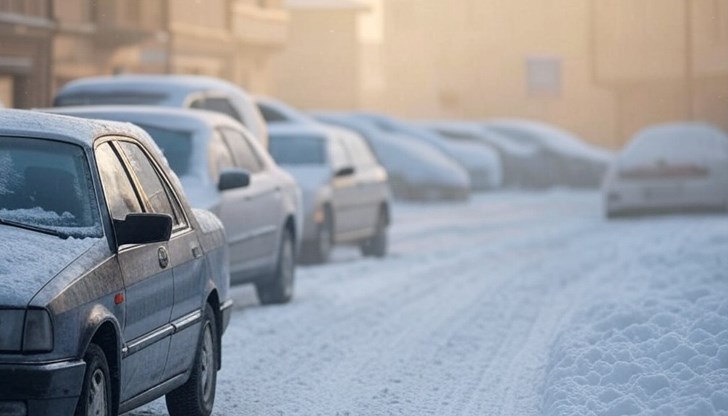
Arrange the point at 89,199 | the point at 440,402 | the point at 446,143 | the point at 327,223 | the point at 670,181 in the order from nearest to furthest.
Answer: the point at 89,199 < the point at 440,402 < the point at 327,223 < the point at 670,181 < the point at 446,143

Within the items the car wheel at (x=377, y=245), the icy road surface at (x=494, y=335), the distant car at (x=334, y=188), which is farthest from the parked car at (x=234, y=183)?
the car wheel at (x=377, y=245)

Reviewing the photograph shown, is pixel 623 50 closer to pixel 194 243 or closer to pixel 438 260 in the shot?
pixel 438 260

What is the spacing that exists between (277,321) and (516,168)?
1006 inches

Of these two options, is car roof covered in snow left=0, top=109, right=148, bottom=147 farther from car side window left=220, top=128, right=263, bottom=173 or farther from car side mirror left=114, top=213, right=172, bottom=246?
car side window left=220, top=128, right=263, bottom=173

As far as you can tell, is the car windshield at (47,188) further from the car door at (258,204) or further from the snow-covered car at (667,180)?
the snow-covered car at (667,180)

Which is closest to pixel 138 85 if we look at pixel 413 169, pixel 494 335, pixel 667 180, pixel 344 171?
pixel 344 171

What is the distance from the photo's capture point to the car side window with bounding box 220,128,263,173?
13.5 m

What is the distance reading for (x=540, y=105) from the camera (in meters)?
64.9

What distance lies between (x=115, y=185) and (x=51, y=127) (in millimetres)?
338

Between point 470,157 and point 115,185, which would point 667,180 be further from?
point 115,185

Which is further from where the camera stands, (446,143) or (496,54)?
(496,54)

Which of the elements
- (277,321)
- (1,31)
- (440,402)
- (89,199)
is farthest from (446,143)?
(89,199)

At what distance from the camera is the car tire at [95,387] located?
19.7ft

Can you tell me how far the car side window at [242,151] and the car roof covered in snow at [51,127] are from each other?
20.1 feet
